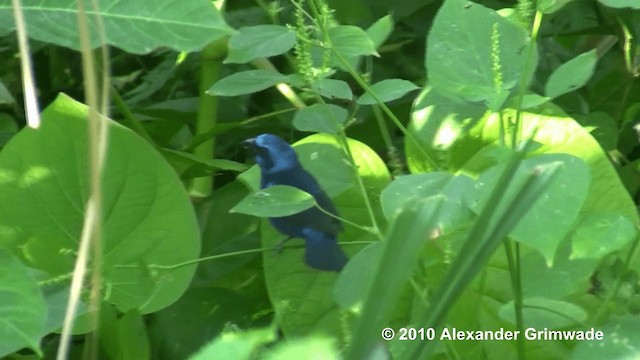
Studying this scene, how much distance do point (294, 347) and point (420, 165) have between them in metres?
0.42

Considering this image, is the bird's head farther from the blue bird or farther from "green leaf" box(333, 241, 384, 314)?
"green leaf" box(333, 241, 384, 314)

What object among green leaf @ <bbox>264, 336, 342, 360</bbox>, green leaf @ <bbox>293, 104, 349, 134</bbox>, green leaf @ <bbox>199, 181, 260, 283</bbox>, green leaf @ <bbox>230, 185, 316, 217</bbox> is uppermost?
green leaf @ <bbox>264, 336, 342, 360</bbox>

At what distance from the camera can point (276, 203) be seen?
503 millimetres

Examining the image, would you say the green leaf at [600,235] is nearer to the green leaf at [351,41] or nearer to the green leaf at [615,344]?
the green leaf at [615,344]

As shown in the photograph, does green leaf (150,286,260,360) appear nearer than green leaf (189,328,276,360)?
No

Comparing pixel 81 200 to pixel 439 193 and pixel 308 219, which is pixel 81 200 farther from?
pixel 439 193

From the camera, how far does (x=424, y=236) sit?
0.72ft

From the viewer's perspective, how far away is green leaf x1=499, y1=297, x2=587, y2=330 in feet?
1.51

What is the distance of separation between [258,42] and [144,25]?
7 centimetres

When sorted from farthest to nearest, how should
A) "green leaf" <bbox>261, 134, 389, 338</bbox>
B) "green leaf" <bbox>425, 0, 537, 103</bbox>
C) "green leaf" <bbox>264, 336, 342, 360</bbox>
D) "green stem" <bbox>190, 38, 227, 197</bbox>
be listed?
"green stem" <bbox>190, 38, 227, 197</bbox>, "green leaf" <bbox>261, 134, 389, 338</bbox>, "green leaf" <bbox>425, 0, 537, 103</bbox>, "green leaf" <bbox>264, 336, 342, 360</bbox>

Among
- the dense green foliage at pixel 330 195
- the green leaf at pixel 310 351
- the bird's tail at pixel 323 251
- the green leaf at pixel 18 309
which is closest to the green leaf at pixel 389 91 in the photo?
the dense green foliage at pixel 330 195

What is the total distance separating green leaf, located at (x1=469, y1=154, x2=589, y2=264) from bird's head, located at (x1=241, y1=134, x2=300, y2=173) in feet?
0.69

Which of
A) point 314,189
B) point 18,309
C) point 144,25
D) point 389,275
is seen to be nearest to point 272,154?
point 314,189

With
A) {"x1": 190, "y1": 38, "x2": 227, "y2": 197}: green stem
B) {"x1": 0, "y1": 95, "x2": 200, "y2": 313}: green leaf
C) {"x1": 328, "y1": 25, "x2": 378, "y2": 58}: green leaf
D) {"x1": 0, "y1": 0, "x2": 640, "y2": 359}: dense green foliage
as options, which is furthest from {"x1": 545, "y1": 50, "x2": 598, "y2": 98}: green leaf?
{"x1": 190, "y1": 38, "x2": 227, "y2": 197}: green stem
